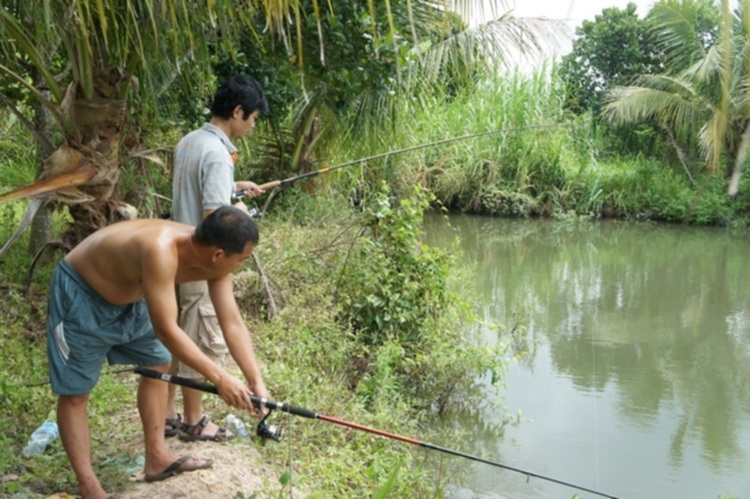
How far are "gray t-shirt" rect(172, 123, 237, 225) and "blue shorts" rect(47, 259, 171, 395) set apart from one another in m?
0.66

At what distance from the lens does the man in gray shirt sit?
136 inches

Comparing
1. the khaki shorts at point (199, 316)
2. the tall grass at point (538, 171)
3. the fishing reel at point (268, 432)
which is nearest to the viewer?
the fishing reel at point (268, 432)

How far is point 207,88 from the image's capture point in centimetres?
794

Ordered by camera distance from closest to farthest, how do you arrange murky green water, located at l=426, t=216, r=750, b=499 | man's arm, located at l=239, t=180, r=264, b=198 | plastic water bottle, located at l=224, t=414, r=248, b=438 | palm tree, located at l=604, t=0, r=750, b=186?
plastic water bottle, located at l=224, t=414, r=248, b=438, man's arm, located at l=239, t=180, r=264, b=198, murky green water, located at l=426, t=216, r=750, b=499, palm tree, located at l=604, t=0, r=750, b=186

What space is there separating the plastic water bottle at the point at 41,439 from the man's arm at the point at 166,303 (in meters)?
1.14

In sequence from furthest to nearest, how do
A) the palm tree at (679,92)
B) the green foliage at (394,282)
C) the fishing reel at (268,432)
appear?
the palm tree at (679,92)
the green foliage at (394,282)
the fishing reel at (268,432)

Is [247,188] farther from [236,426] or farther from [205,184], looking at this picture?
[236,426]

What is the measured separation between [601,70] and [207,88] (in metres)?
14.6

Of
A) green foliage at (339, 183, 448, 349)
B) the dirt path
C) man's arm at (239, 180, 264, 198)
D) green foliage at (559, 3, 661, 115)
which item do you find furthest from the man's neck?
green foliage at (559, 3, 661, 115)

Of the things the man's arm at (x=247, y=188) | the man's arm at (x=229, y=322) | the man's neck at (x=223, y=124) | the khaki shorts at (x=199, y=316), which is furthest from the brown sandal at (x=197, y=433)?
the man's neck at (x=223, y=124)

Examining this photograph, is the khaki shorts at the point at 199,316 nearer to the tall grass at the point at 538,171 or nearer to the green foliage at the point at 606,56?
the tall grass at the point at 538,171

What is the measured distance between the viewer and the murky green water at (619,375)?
5.00m

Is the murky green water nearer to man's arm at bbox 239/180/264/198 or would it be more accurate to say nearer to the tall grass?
man's arm at bbox 239/180/264/198

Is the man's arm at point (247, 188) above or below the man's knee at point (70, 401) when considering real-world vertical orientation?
above
